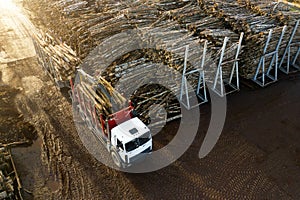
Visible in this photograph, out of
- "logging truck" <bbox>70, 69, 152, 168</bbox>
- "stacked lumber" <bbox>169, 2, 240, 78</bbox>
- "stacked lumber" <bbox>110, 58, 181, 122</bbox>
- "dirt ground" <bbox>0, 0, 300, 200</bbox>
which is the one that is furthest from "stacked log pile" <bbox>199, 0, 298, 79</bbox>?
"logging truck" <bbox>70, 69, 152, 168</bbox>

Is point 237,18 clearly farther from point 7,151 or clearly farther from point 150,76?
point 7,151

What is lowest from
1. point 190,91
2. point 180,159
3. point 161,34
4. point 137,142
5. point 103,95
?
point 180,159

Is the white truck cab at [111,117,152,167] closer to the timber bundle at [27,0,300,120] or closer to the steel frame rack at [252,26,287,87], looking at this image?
the timber bundle at [27,0,300,120]

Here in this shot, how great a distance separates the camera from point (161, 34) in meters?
16.5

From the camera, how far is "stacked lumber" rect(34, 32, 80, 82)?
15844mm

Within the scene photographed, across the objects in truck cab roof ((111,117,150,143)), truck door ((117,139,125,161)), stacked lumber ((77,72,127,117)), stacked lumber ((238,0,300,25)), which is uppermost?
stacked lumber ((238,0,300,25))

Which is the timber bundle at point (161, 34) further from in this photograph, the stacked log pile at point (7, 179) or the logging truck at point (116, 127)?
the stacked log pile at point (7, 179)

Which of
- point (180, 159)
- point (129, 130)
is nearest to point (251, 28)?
point (180, 159)

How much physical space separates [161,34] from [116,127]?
22.6 feet

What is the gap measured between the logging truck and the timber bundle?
1330 mm

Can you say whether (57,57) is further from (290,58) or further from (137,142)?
(290,58)

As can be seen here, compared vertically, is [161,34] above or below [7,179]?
above

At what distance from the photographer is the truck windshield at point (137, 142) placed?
39.4 feet

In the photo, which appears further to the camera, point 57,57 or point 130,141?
point 57,57
